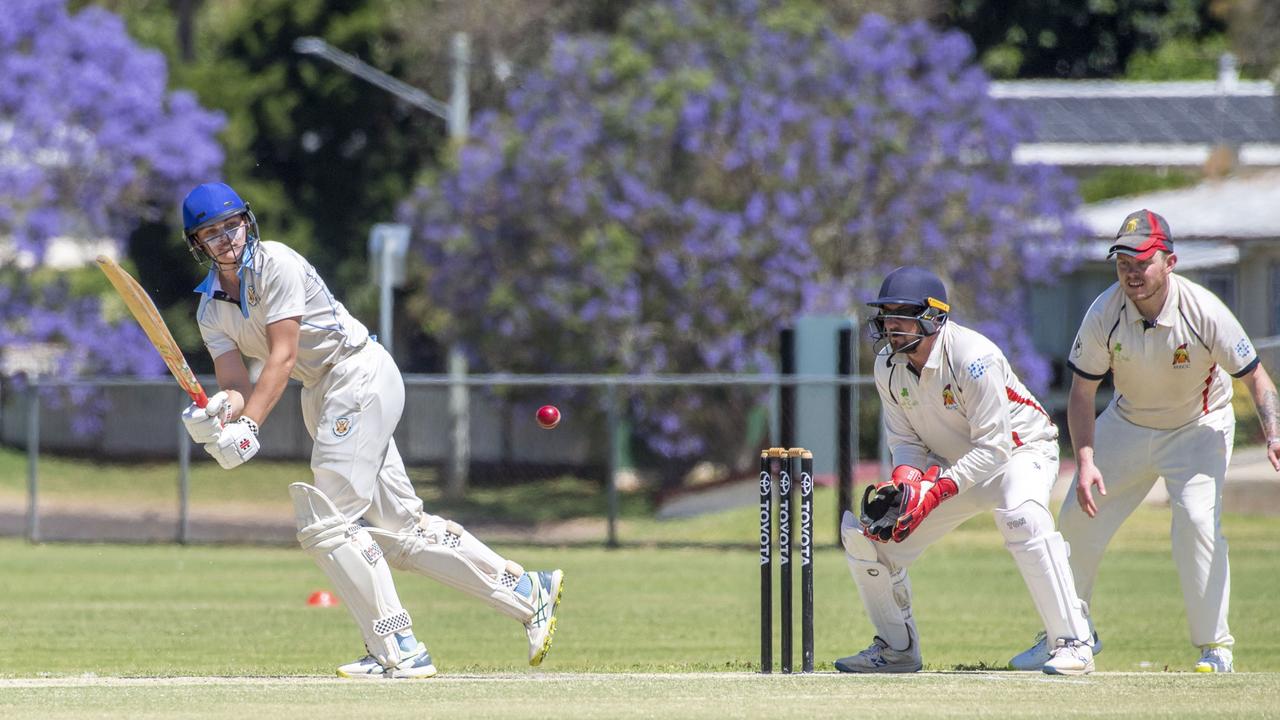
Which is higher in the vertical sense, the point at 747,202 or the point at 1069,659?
the point at 747,202

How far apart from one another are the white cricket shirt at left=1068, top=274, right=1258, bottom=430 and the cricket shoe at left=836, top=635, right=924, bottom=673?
1.63 metres

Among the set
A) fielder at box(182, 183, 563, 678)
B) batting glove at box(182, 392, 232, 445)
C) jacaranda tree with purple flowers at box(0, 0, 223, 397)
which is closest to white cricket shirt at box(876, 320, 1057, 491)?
fielder at box(182, 183, 563, 678)

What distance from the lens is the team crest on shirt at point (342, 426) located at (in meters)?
8.63

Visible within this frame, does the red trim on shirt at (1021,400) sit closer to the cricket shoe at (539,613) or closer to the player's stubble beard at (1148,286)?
the player's stubble beard at (1148,286)

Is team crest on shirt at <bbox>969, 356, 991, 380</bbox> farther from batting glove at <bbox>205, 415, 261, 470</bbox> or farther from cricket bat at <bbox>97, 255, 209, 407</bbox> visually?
cricket bat at <bbox>97, 255, 209, 407</bbox>

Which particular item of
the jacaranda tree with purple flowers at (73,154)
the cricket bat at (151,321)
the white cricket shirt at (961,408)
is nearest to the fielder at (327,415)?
the cricket bat at (151,321)

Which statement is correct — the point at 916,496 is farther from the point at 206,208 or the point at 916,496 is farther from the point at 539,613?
the point at 206,208

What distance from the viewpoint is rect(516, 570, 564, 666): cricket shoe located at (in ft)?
30.4

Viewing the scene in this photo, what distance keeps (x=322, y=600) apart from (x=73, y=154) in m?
17.7

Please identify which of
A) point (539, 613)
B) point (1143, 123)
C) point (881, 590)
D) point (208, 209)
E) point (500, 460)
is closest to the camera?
point (208, 209)

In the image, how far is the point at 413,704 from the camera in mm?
7594

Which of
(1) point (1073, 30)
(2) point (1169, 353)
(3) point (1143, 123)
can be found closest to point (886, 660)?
(2) point (1169, 353)

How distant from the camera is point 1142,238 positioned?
29.1 feet

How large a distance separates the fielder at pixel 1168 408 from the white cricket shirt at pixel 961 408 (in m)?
0.49
